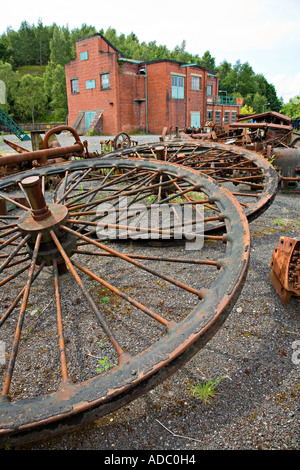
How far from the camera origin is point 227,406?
204 centimetres

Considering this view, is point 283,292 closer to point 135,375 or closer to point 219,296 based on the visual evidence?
point 219,296

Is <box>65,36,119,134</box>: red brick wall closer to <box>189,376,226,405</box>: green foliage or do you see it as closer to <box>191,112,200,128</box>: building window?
<box>191,112,200,128</box>: building window

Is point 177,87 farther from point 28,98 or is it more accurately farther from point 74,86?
point 28,98

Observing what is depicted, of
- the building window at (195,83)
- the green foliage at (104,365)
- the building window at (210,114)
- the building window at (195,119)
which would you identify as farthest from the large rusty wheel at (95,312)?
the building window at (210,114)

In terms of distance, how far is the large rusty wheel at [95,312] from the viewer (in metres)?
1.53

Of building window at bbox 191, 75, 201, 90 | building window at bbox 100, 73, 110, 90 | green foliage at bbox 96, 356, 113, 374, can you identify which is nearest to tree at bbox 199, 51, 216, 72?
building window at bbox 191, 75, 201, 90

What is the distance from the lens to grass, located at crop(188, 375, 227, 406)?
6.87 ft

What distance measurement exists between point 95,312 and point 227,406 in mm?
1098

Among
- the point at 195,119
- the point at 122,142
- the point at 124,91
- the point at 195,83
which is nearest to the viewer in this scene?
the point at 122,142

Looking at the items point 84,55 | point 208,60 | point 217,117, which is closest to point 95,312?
point 84,55

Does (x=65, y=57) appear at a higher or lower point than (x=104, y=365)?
higher

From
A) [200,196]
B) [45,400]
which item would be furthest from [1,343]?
[200,196]

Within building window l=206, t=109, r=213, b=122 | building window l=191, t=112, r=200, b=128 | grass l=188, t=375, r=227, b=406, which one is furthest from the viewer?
building window l=206, t=109, r=213, b=122

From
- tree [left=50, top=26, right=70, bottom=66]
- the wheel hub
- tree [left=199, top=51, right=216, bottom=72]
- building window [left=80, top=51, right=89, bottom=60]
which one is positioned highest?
tree [left=199, top=51, right=216, bottom=72]
